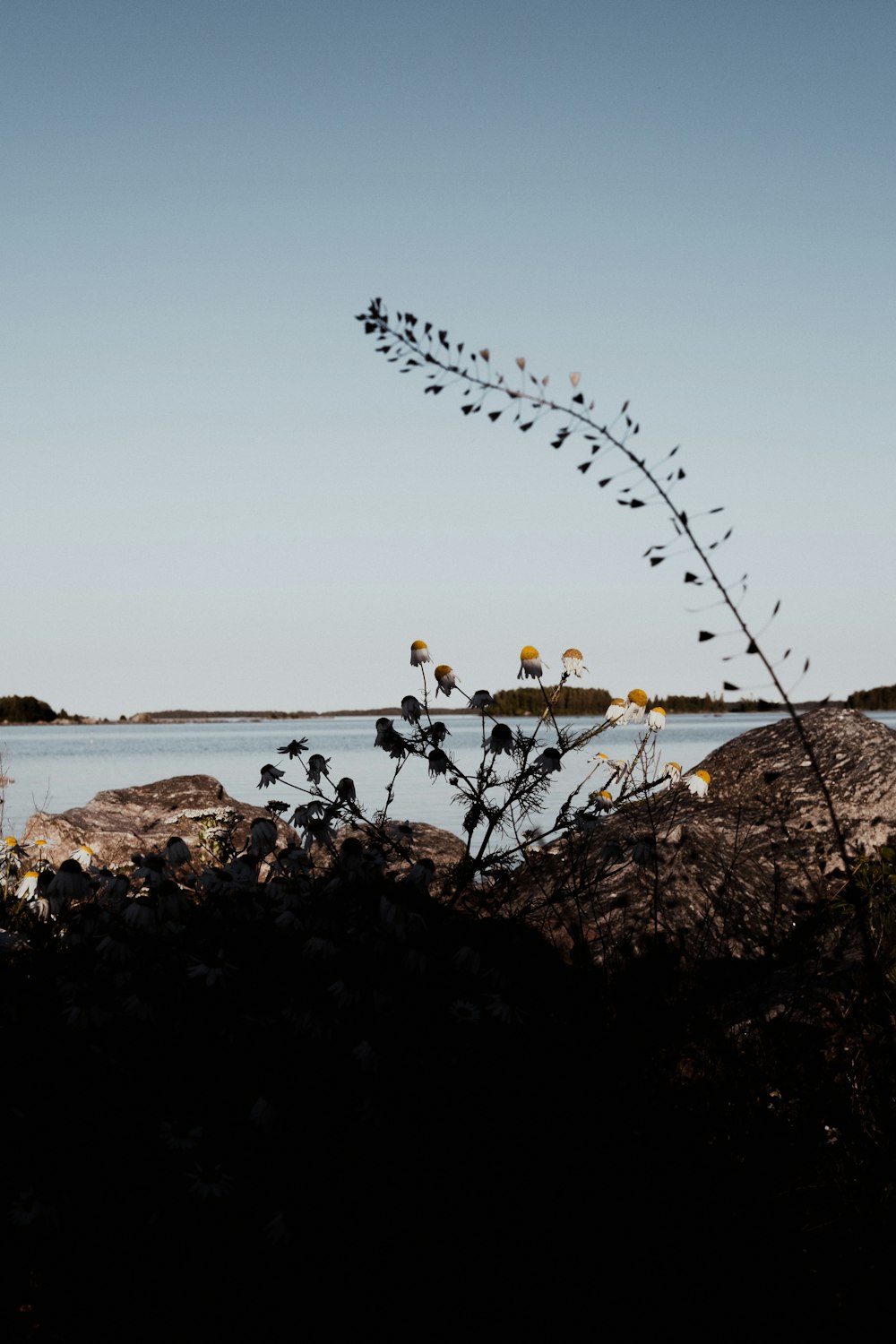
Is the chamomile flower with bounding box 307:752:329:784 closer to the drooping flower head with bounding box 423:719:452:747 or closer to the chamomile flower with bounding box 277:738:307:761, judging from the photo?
the chamomile flower with bounding box 277:738:307:761

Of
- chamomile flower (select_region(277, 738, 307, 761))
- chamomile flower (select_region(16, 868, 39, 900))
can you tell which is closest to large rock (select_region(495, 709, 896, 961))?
chamomile flower (select_region(277, 738, 307, 761))

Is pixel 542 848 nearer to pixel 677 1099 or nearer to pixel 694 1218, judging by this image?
pixel 677 1099

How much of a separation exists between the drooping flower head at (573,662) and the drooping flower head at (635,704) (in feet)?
1.94

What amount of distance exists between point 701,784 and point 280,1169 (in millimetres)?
4689

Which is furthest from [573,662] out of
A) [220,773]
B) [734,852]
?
[220,773]

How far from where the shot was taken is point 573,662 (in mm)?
5629

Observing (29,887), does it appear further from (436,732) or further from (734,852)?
(734,852)

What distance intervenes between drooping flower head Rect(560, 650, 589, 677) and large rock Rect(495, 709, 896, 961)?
92cm

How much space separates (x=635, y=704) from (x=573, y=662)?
72 cm

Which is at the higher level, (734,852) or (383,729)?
(383,729)

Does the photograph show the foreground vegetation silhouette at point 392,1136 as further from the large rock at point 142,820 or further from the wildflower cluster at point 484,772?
the large rock at point 142,820

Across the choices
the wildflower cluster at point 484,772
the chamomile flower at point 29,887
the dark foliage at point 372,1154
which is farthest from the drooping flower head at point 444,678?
the chamomile flower at point 29,887

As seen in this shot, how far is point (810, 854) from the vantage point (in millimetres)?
7758

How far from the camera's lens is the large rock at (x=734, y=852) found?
20.7 ft
